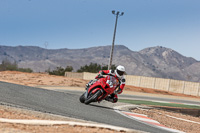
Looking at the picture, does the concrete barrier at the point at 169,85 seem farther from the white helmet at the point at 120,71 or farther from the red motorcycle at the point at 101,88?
the red motorcycle at the point at 101,88

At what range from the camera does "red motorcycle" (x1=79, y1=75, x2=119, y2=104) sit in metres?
10.9

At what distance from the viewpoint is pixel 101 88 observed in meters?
10.9

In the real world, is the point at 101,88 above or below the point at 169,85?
above

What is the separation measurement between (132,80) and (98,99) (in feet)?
125

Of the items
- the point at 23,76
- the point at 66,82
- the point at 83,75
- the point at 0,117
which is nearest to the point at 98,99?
the point at 0,117

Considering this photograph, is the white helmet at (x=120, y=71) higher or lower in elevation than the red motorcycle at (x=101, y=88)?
higher

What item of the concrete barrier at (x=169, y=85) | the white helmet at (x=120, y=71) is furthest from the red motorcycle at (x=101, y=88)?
the concrete barrier at (x=169, y=85)

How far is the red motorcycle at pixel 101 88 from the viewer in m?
10.9

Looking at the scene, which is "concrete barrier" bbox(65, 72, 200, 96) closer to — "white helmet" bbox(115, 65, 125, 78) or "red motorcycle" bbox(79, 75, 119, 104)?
"white helmet" bbox(115, 65, 125, 78)

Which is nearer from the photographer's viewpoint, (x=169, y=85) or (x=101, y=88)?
(x=101, y=88)

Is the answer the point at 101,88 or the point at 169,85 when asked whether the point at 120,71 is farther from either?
the point at 169,85

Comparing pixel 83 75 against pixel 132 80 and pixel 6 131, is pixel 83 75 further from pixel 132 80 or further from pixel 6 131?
pixel 6 131

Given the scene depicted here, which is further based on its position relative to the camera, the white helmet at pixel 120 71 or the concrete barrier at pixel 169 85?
the concrete barrier at pixel 169 85

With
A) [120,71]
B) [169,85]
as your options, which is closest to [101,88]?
[120,71]
